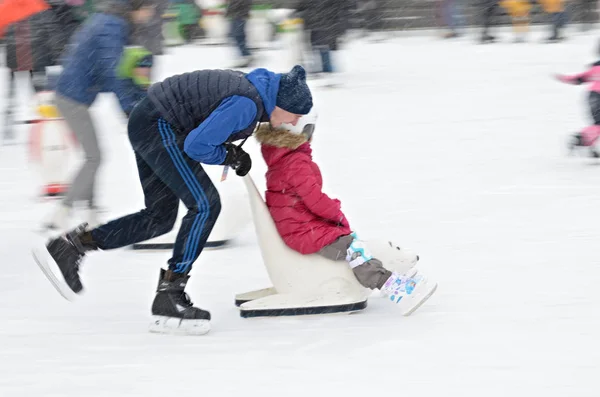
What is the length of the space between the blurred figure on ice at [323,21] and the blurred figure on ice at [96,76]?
6.06 meters

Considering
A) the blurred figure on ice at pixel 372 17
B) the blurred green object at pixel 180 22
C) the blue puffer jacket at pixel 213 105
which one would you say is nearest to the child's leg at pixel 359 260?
the blue puffer jacket at pixel 213 105

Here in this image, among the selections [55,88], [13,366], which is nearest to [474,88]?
[55,88]

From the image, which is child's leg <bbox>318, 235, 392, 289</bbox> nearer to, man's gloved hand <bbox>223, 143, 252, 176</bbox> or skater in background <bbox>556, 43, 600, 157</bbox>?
man's gloved hand <bbox>223, 143, 252, 176</bbox>

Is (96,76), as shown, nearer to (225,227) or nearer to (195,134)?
(225,227)

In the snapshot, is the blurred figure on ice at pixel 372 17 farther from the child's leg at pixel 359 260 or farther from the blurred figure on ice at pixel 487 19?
the child's leg at pixel 359 260

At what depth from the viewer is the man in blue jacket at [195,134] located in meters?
4.00

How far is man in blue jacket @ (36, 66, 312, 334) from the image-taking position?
4000 mm

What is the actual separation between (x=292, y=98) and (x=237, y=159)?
330 millimetres

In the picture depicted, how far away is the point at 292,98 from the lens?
4.13 metres

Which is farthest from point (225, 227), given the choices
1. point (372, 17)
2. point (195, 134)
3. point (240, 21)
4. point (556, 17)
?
point (372, 17)

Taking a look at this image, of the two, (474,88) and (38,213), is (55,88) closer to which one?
(38,213)

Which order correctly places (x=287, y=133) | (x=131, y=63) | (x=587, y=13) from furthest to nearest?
(x=587, y=13) < (x=131, y=63) < (x=287, y=133)

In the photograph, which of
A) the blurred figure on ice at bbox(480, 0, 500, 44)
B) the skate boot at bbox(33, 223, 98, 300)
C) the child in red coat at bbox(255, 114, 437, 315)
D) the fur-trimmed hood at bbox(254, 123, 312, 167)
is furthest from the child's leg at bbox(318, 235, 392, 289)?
the blurred figure on ice at bbox(480, 0, 500, 44)

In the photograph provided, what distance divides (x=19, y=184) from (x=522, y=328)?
4852 millimetres
